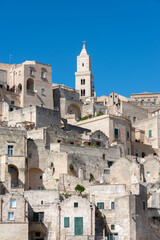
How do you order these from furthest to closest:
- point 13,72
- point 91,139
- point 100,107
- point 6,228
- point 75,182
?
point 100,107 < point 13,72 < point 91,139 < point 75,182 < point 6,228

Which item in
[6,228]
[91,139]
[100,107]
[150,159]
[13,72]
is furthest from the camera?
[100,107]

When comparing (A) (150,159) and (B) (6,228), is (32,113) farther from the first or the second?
(B) (6,228)

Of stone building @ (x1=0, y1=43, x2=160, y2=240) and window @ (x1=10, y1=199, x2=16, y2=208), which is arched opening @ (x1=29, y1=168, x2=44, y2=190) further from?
window @ (x1=10, y1=199, x2=16, y2=208)

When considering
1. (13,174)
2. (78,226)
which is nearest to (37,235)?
(78,226)

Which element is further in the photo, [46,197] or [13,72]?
[13,72]

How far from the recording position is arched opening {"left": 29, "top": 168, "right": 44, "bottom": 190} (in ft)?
178

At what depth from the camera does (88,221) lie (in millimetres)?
45969

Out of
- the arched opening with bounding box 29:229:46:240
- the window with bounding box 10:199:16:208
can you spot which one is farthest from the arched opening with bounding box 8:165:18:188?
the arched opening with bounding box 29:229:46:240

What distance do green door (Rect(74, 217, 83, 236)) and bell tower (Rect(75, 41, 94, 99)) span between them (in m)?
50.9

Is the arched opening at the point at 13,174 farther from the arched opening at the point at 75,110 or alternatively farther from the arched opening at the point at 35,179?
the arched opening at the point at 75,110

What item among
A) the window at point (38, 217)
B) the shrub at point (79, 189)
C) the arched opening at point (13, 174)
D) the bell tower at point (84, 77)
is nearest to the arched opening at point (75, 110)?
the bell tower at point (84, 77)

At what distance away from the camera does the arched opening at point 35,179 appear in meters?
54.3

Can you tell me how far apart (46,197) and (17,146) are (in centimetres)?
866

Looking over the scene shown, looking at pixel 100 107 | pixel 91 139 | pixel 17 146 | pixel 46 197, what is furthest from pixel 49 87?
pixel 46 197
